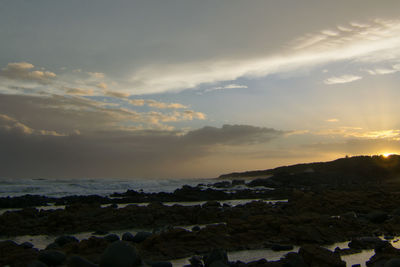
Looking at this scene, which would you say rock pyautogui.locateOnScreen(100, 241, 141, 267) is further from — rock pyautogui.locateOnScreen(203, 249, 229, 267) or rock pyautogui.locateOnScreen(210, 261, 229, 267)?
rock pyautogui.locateOnScreen(210, 261, 229, 267)

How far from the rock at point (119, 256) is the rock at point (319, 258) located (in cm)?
314

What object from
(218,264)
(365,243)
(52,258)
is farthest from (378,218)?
(52,258)

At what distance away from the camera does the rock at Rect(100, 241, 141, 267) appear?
246 inches

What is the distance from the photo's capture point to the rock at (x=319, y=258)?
6.39m

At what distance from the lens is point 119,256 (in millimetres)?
6352

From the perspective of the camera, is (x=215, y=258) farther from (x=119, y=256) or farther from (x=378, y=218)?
(x=378, y=218)

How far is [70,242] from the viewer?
28.2 ft

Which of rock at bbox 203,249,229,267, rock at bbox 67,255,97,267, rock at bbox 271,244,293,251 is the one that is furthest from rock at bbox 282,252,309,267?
rock at bbox 67,255,97,267

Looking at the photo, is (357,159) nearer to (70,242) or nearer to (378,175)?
(378,175)

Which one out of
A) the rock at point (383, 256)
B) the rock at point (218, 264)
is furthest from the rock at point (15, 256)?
the rock at point (383, 256)

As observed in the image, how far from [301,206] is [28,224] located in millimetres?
11201

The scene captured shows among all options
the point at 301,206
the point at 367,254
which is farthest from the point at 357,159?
the point at 367,254

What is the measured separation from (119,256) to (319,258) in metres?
3.58

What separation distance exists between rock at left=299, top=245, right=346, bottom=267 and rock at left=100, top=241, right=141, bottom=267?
3138mm
